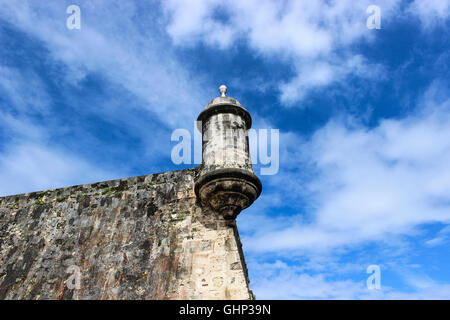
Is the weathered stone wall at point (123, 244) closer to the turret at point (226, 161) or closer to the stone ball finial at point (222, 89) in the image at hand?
the turret at point (226, 161)

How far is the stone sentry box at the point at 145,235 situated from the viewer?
6.04 m

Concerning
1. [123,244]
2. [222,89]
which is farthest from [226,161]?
[123,244]

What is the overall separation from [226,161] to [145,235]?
2.24 metres

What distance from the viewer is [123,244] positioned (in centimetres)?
687

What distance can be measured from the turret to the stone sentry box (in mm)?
20

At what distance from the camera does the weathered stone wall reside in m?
5.99

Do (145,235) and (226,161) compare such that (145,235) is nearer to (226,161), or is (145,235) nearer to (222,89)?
(226,161)

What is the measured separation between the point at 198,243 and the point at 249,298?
1.40 metres

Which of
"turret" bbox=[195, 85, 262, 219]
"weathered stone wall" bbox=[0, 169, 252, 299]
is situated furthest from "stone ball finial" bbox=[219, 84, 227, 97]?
"weathered stone wall" bbox=[0, 169, 252, 299]

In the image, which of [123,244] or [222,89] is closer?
[123,244]

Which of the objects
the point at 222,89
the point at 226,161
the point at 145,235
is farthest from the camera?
the point at 222,89
